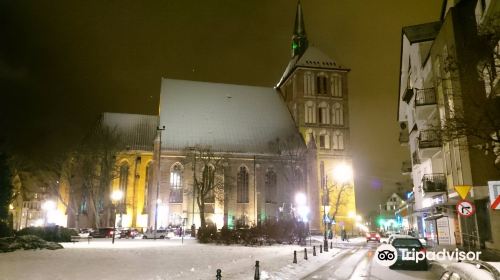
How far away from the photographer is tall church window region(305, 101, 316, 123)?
6285cm

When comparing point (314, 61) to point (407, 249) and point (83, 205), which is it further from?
point (407, 249)

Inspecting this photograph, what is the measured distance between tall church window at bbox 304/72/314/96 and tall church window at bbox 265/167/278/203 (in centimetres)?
1341

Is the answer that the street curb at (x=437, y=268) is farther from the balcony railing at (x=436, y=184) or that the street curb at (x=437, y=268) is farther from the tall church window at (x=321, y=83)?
the tall church window at (x=321, y=83)

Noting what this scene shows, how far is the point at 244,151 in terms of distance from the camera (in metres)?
58.8

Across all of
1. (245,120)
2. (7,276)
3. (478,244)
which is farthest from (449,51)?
(245,120)

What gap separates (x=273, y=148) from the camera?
197 ft

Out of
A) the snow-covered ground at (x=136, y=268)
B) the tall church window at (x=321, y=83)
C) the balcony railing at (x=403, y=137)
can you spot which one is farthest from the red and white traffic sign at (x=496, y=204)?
the tall church window at (x=321, y=83)

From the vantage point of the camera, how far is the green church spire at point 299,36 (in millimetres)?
73713

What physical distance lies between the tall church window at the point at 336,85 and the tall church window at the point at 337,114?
179cm

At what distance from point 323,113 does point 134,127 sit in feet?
93.0

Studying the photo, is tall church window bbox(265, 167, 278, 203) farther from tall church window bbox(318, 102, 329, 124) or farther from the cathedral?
tall church window bbox(318, 102, 329, 124)

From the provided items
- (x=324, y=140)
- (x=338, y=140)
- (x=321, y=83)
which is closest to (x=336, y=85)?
(x=321, y=83)

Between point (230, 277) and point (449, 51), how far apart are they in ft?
60.8

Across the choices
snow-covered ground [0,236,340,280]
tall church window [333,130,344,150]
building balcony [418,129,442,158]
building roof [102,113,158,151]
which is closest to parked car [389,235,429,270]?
snow-covered ground [0,236,340,280]
